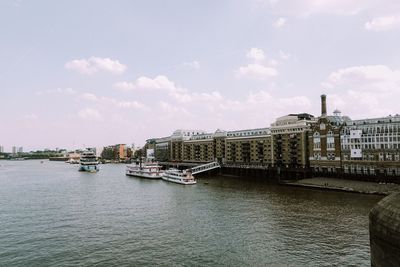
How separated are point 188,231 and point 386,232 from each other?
30602 mm

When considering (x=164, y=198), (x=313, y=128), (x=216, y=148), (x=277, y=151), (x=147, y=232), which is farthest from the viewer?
(x=216, y=148)

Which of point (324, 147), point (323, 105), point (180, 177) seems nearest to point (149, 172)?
point (180, 177)

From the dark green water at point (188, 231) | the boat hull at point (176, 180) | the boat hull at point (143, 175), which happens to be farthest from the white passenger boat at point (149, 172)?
the dark green water at point (188, 231)

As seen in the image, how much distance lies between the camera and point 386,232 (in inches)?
941

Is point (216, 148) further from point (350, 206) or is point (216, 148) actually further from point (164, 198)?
point (350, 206)

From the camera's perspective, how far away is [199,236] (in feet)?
152

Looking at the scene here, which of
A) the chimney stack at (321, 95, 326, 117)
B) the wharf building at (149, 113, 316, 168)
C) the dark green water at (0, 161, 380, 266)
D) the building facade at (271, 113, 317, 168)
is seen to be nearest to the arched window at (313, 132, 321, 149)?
the building facade at (271, 113, 317, 168)

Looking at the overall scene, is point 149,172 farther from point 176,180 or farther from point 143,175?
point 176,180

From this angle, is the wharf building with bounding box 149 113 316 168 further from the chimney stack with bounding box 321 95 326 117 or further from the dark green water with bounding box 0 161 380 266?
the dark green water with bounding box 0 161 380 266

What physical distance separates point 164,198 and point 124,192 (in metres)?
17.2

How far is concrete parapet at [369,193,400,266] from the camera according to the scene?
2283 centimetres

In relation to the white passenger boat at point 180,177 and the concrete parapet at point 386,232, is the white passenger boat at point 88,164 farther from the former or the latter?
the concrete parapet at point 386,232

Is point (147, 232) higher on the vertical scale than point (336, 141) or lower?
lower

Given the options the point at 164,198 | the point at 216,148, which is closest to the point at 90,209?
the point at 164,198
